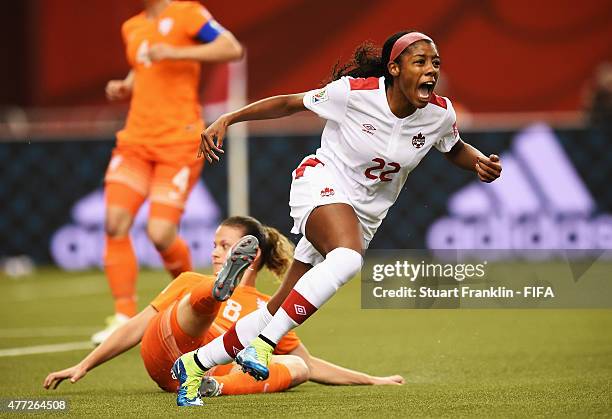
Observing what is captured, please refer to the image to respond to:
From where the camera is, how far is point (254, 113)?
17.3 ft

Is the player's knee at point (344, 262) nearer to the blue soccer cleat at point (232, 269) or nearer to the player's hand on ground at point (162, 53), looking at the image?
the blue soccer cleat at point (232, 269)

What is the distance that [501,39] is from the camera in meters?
16.3

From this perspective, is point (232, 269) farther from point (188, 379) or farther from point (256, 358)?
point (188, 379)

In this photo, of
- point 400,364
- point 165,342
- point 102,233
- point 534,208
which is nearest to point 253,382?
point 165,342

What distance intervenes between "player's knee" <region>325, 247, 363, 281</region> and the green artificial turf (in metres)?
0.54

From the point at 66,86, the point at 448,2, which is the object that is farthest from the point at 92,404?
the point at 66,86

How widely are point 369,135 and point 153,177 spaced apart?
117 inches

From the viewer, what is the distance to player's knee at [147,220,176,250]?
7809 millimetres

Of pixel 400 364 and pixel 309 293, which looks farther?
pixel 400 364

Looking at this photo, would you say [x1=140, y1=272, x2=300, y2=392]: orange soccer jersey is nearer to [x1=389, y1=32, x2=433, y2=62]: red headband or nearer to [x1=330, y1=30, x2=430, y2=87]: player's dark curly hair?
[x1=330, y1=30, x2=430, y2=87]: player's dark curly hair

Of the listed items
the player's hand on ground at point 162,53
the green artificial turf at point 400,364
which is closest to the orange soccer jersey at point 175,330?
the green artificial turf at point 400,364

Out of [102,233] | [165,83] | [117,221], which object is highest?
[165,83]

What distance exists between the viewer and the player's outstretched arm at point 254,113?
5.16 meters

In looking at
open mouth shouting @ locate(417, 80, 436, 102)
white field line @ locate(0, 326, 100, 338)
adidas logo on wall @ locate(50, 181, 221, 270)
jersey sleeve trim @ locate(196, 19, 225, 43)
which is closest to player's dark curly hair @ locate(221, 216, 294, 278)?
open mouth shouting @ locate(417, 80, 436, 102)
